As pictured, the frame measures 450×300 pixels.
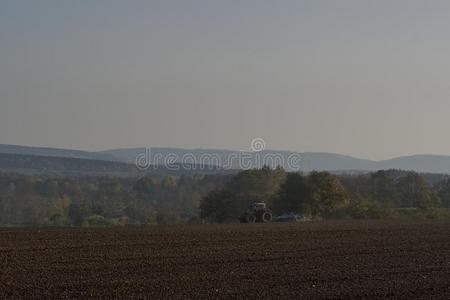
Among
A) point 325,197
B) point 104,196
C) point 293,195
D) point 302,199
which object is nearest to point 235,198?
point 293,195

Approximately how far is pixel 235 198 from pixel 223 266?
57824mm

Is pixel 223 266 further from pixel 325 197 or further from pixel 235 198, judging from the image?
pixel 235 198

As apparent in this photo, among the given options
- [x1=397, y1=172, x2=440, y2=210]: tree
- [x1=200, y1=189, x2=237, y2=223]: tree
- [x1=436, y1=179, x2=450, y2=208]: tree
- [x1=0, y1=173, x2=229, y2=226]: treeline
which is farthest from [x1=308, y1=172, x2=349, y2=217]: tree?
[x1=0, y1=173, x2=229, y2=226]: treeline

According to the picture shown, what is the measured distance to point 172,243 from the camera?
34719mm

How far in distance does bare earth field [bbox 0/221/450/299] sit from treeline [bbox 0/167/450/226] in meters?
36.5

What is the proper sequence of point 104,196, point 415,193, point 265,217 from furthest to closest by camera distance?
point 104,196 → point 415,193 → point 265,217

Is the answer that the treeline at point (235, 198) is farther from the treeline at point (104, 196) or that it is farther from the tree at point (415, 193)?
the treeline at point (104, 196)

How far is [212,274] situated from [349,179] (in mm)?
92865

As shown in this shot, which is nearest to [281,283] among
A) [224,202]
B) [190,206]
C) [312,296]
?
[312,296]

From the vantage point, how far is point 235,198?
272 ft

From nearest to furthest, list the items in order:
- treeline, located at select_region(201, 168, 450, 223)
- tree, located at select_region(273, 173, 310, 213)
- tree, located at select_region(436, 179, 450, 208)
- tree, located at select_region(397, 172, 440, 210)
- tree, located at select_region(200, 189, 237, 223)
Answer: treeline, located at select_region(201, 168, 450, 223) < tree, located at select_region(273, 173, 310, 213) < tree, located at select_region(200, 189, 237, 223) < tree, located at select_region(397, 172, 440, 210) < tree, located at select_region(436, 179, 450, 208)

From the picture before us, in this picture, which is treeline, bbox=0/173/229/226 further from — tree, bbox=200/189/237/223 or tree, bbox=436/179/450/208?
tree, bbox=436/179/450/208

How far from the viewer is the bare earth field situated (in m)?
19.8

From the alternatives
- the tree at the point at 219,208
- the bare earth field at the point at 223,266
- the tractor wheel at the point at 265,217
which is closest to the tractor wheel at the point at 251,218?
the tractor wheel at the point at 265,217
